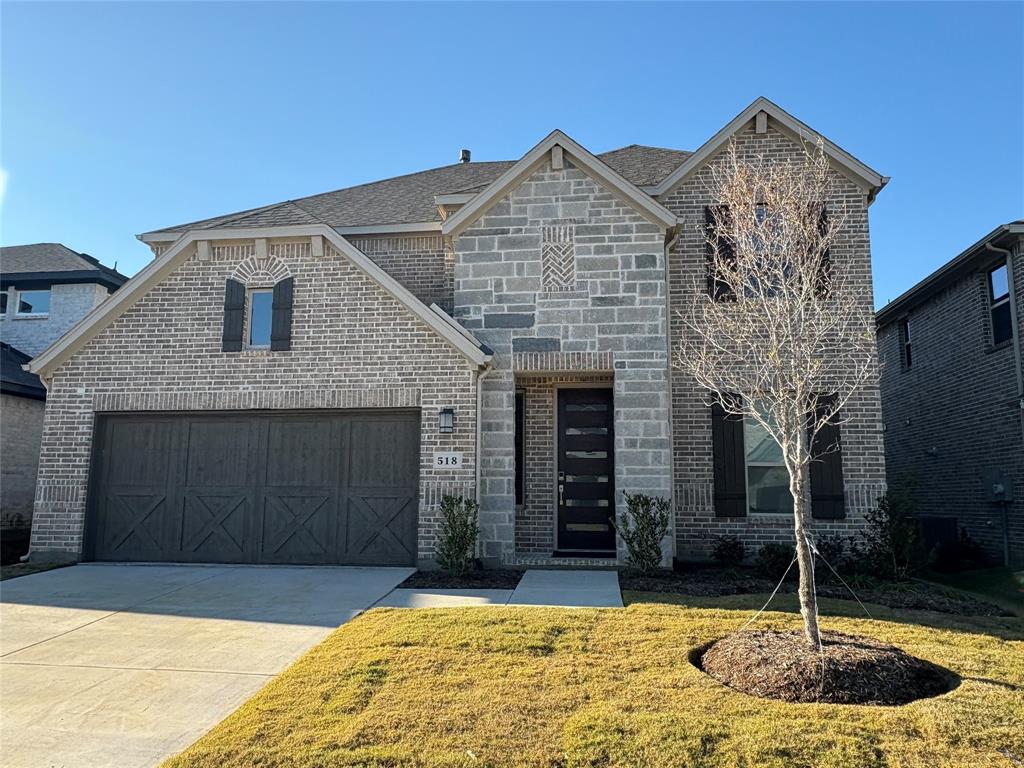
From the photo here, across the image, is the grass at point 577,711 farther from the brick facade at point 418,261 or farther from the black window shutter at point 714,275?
the brick facade at point 418,261

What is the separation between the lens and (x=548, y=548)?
36.4ft

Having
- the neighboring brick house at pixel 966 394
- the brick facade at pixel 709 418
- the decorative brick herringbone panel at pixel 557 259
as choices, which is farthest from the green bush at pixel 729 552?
the decorative brick herringbone panel at pixel 557 259

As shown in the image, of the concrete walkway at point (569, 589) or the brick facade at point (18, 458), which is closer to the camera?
the concrete walkway at point (569, 589)

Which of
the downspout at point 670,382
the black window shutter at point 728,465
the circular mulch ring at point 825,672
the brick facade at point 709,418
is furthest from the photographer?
the black window shutter at point 728,465

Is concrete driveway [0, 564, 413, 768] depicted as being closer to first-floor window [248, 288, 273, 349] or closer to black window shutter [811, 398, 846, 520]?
first-floor window [248, 288, 273, 349]

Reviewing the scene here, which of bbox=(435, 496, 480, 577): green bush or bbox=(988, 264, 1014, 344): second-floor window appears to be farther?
bbox=(988, 264, 1014, 344): second-floor window

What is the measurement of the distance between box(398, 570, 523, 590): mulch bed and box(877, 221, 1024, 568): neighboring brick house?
236 inches

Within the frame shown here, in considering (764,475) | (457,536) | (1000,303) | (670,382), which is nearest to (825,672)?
(457,536)

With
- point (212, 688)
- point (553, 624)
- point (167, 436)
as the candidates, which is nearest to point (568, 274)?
point (553, 624)

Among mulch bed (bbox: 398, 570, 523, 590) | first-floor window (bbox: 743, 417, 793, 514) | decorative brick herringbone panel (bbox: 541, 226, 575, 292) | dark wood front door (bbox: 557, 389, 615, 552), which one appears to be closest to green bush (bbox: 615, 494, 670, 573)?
dark wood front door (bbox: 557, 389, 615, 552)

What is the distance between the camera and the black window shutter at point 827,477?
10.7 m

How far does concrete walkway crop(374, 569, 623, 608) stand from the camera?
7762mm

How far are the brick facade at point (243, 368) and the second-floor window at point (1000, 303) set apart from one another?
9.55 meters

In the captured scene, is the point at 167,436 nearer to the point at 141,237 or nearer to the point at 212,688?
the point at 141,237
